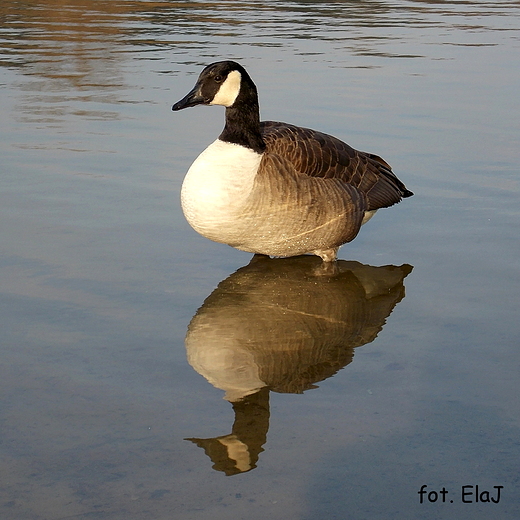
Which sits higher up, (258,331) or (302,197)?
(302,197)

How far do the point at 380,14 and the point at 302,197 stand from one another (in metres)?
17.0

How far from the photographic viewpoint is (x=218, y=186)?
18.2ft

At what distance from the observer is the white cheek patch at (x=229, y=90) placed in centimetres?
589

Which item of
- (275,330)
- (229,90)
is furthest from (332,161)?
(275,330)

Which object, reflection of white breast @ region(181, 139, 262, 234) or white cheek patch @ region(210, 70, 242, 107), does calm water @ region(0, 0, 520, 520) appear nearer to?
reflection of white breast @ region(181, 139, 262, 234)

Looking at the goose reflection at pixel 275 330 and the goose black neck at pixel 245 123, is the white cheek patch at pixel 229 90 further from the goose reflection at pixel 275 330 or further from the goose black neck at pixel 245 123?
the goose reflection at pixel 275 330

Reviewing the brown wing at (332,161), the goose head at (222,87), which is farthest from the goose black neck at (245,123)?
the brown wing at (332,161)

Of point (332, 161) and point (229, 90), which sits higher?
point (229, 90)

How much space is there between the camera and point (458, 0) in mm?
25719

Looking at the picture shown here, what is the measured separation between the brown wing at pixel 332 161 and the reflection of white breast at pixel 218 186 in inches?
12.7

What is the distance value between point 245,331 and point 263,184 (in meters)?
1.11

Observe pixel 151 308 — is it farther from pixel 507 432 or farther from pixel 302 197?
pixel 507 432

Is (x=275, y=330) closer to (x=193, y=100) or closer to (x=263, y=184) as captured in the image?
(x=263, y=184)

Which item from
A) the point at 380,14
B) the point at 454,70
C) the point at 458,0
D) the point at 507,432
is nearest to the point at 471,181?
the point at 507,432
